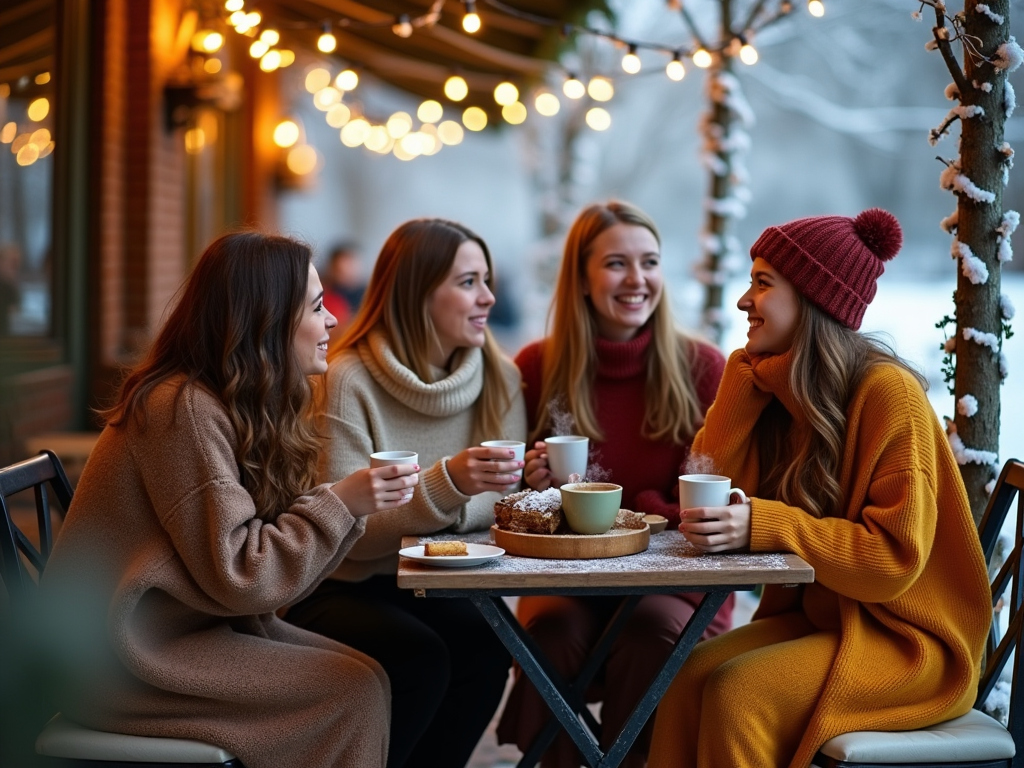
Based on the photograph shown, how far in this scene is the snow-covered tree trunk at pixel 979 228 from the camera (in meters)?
2.69

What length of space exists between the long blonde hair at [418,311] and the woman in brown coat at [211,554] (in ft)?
2.57

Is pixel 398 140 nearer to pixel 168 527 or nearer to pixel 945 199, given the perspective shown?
pixel 945 199

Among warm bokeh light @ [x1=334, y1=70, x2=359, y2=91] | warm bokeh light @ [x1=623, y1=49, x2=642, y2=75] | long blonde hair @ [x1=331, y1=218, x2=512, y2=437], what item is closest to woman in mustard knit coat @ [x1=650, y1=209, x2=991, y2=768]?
long blonde hair @ [x1=331, y1=218, x2=512, y2=437]

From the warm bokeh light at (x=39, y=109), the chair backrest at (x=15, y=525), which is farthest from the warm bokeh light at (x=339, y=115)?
the chair backrest at (x=15, y=525)

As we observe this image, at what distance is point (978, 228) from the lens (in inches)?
109

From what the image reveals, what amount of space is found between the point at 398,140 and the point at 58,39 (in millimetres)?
5568

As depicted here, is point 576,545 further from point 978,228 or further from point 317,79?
point 317,79

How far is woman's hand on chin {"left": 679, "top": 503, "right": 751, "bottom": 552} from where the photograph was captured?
2227 millimetres

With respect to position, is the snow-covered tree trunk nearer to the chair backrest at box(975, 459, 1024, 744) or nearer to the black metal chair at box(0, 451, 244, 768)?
the chair backrest at box(975, 459, 1024, 744)

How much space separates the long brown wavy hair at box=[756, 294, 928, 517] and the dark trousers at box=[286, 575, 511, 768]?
95 cm

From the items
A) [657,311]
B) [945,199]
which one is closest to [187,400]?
[657,311]

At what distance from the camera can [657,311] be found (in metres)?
3.36

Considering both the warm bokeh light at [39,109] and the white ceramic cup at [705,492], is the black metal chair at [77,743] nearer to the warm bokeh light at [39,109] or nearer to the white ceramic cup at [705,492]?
the white ceramic cup at [705,492]

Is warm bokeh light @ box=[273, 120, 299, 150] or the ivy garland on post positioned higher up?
warm bokeh light @ box=[273, 120, 299, 150]
